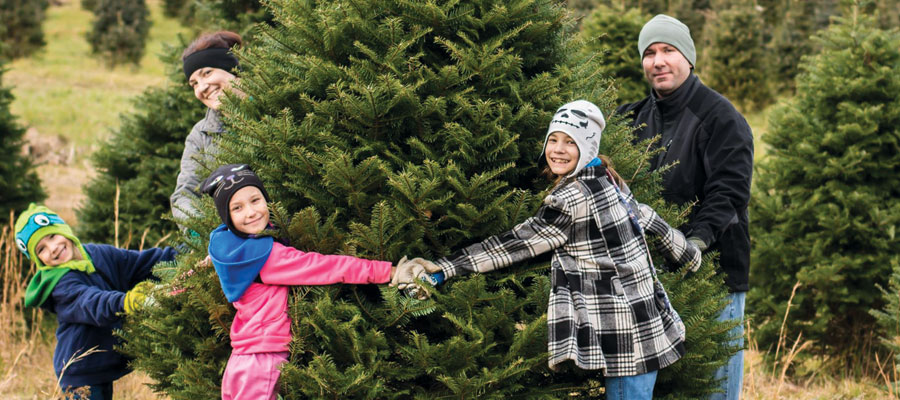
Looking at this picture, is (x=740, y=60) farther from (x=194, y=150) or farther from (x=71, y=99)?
(x=194, y=150)

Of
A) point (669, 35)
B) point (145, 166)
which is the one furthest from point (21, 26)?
point (669, 35)

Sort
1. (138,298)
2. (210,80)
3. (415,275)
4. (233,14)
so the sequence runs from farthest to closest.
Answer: (233,14), (210,80), (138,298), (415,275)

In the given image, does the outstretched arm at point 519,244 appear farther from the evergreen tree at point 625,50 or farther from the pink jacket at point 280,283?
the evergreen tree at point 625,50

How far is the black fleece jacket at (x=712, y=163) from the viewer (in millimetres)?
3275

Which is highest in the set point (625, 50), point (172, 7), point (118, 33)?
point (172, 7)

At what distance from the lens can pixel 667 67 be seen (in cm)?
359

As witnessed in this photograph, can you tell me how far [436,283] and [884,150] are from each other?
5299 mm

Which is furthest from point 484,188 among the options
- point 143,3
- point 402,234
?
point 143,3

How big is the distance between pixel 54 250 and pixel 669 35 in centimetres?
339

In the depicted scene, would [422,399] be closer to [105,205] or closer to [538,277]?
[538,277]

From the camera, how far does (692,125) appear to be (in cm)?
346

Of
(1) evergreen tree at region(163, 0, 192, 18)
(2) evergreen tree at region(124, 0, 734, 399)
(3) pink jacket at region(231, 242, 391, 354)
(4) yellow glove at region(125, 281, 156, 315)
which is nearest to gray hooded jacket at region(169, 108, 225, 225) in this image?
(4) yellow glove at region(125, 281, 156, 315)

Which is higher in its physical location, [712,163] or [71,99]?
[71,99]

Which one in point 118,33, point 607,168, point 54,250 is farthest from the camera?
point 118,33
